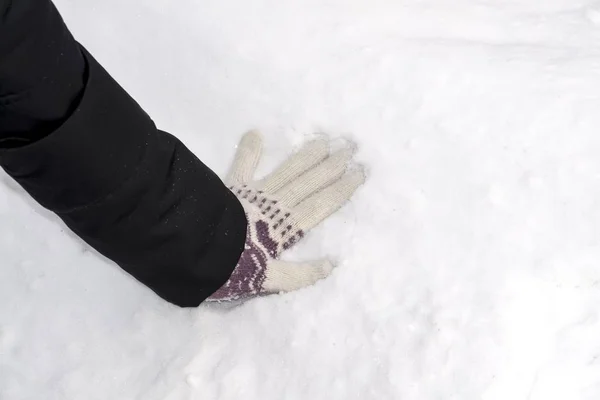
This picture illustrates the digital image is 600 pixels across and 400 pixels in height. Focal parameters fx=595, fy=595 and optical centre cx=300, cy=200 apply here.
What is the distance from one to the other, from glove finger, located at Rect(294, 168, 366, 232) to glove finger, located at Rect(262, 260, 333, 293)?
10 cm

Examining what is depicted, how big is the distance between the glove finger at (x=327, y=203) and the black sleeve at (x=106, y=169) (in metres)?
0.20

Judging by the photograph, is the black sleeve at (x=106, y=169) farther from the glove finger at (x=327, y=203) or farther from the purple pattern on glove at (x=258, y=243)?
the glove finger at (x=327, y=203)

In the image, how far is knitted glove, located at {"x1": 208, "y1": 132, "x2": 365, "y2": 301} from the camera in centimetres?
115

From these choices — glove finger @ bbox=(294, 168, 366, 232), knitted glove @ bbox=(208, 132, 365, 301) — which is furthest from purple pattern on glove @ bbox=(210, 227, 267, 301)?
glove finger @ bbox=(294, 168, 366, 232)

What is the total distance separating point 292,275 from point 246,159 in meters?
0.30

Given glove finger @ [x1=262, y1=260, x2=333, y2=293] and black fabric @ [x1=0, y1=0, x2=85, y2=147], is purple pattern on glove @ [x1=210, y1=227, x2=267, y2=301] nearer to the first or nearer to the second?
glove finger @ [x1=262, y1=260, x2=333, y2=293]

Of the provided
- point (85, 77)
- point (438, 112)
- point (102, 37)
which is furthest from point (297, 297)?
point (102, 37)

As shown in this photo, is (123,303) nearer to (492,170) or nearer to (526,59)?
(492,170)

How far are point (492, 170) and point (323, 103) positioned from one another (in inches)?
15.4

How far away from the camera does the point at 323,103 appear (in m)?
1.30

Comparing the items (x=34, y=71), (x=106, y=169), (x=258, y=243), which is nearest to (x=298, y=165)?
(x=258, y=243)

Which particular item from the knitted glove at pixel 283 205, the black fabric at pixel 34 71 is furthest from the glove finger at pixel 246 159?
the black fabric at pixel 34 71

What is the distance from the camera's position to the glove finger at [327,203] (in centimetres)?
124

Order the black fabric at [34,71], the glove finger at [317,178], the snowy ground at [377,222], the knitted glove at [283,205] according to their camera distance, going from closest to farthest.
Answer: the black fabric at [34,71] < the snowy ground at [377,222] < the knitted glove at [283,205] < the glove finger at [317,178]
